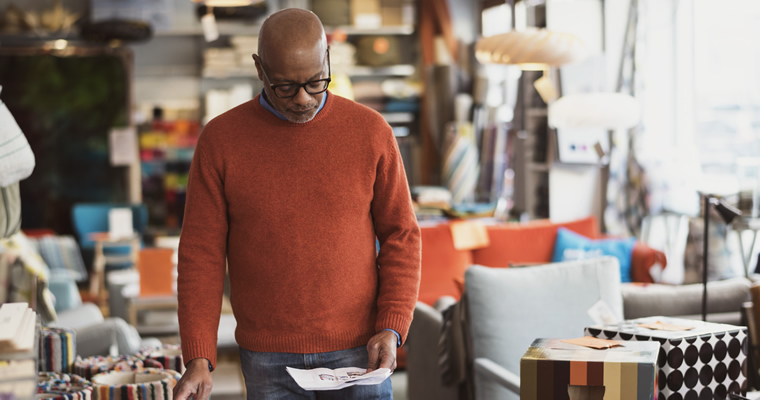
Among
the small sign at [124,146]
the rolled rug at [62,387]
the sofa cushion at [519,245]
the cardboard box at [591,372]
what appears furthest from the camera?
the small sign at [124,146]

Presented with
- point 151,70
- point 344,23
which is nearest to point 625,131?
point 344,23

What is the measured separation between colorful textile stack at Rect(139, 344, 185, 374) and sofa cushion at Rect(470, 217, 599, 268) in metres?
2.28

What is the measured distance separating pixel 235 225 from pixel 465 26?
656 centimetres

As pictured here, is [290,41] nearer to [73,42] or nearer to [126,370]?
[126,370]

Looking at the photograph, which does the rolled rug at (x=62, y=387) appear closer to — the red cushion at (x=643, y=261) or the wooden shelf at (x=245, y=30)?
the red cushion at (x=643, y=261)

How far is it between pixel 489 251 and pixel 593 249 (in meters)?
0.56

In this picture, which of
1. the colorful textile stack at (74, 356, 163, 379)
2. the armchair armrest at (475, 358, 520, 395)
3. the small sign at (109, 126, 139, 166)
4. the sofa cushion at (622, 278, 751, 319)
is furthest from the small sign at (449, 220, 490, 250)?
the small sign at (109, 126, 139, 166)

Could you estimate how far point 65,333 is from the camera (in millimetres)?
2301

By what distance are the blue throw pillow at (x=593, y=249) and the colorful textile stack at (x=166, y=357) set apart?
7.74 ft

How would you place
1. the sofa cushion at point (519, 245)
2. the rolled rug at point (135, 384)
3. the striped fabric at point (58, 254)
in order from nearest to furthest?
1. the rolled rug at point (135, 384)
2. the sofa cushion at point (519, 245)
3. the striped fabric at point (58, 254)

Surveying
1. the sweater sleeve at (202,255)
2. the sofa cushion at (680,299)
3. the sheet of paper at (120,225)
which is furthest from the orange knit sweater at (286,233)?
the sheet of paper at (120,225)

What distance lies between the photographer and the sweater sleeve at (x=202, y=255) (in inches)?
66.3

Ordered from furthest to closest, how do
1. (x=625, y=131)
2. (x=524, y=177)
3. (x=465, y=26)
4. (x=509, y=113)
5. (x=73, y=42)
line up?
(x=73, y=42) → (x=465, y=26) → (x=509, y=113) → (x=524, y=177) → (x=625, y=131)

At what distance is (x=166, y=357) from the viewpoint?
90.9 inches
